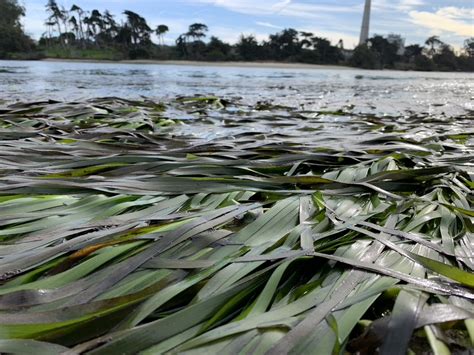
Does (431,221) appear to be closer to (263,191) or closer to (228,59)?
(263,191)

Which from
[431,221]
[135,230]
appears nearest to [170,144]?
[135,230]

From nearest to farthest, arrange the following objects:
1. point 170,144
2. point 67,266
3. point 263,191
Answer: point 67,266, point 263,191, point 170,144

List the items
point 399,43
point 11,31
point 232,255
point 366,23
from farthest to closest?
point 366,23, point 399,43, point 11,31, point 232,255

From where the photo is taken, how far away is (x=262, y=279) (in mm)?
1156

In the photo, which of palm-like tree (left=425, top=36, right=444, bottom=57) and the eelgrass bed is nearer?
the eelgrass bed

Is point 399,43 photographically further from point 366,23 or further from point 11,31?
point 11,31

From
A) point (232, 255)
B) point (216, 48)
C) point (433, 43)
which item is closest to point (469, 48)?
point (433, 43)

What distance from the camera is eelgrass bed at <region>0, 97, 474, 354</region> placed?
36.5 inches

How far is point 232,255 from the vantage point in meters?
1.29

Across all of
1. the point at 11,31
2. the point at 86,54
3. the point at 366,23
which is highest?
the point at 366,23

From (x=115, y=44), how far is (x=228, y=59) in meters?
19.4

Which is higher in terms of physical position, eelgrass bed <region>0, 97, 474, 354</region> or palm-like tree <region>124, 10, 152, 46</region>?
palm-like tree <region>124, 10, 152, 46</region>

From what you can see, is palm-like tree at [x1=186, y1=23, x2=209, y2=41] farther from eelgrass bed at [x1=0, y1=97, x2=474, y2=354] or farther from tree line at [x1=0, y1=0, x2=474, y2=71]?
eelgrass bed at [x1=0, y1=97, x2=474, y2=354]

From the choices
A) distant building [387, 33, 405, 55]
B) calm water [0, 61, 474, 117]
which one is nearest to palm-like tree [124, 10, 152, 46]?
distant building [387, 33, 405, 55]
